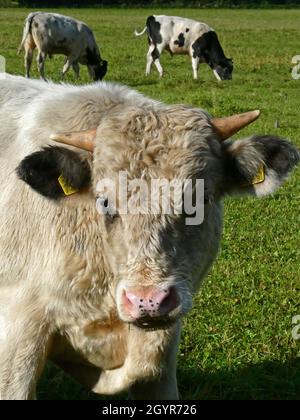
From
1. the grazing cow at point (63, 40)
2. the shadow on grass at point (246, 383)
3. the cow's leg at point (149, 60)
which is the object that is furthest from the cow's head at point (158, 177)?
A: the grazing cow at point (63, 40)

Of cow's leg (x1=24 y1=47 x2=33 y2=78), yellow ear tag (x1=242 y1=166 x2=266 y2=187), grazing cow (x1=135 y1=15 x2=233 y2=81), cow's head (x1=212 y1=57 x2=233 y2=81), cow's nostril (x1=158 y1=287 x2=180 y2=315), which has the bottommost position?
grazing cow (x1=135 y1=15 x2=233 y2=81)

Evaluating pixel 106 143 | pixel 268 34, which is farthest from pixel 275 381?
pixel 268 34

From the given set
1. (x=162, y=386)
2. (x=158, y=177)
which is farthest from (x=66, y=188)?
(x=162, y=386)

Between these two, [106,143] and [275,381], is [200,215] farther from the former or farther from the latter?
[275,381]

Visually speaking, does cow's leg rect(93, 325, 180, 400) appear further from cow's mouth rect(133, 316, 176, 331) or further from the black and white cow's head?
the black and white cow's head

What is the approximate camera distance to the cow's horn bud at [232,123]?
4043 mm

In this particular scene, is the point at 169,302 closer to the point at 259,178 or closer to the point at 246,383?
the point at 259,178

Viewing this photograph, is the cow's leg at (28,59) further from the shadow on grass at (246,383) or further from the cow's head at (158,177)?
the cow's head at (158,177)

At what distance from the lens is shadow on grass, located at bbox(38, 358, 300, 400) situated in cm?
471

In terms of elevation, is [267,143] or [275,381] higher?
[267,143]

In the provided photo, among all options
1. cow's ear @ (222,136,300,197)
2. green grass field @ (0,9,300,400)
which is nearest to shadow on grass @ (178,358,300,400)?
green grass field @ (0,9,300,400)

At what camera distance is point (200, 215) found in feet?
12.8

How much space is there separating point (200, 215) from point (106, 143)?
56cm
